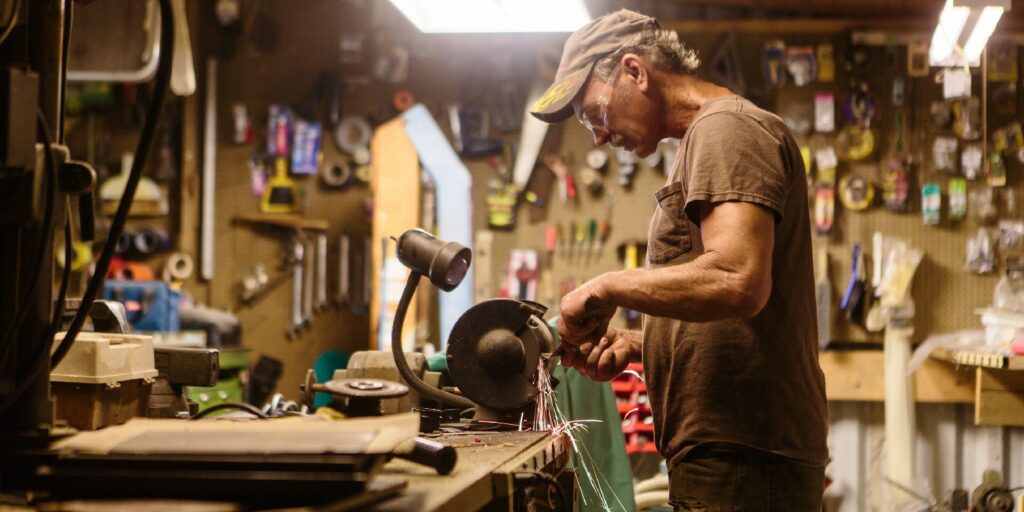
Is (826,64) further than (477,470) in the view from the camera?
Yes

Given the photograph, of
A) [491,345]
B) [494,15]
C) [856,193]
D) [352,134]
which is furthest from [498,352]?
[352,134]

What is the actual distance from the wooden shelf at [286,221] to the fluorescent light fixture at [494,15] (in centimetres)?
174

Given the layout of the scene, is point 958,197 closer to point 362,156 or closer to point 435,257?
point 362,156

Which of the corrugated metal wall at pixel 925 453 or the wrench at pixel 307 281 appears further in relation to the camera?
the wrench at pixel 307 281

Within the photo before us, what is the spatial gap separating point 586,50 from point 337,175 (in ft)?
10.9

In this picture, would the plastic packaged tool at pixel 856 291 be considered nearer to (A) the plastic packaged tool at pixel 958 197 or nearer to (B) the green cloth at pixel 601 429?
(A) the plastic packaged tool at pixel 958 197

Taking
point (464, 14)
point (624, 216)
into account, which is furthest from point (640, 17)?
point (624, 216)

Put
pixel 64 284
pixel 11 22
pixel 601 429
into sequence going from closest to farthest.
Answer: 1. pixel 11 22
2. pixel 64 284
3. pixel 601 429

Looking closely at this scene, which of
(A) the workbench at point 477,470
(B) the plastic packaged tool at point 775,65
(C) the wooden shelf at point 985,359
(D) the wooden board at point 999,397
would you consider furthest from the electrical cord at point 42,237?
(B) the plastic packaged tool at point 775,65

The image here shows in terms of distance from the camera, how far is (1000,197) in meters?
4.81

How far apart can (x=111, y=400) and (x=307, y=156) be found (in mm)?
3766

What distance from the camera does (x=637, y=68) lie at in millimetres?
2172

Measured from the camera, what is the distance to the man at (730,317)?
174 centimetres

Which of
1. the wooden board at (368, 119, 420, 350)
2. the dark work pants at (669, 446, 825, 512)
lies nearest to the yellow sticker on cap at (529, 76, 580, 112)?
the dark work pants at (669, 446, 825, 512)
